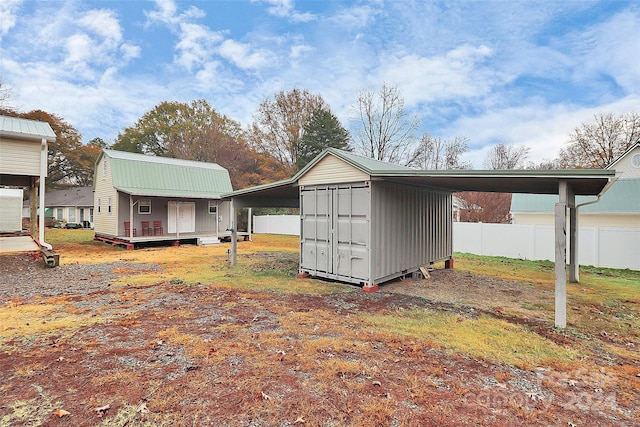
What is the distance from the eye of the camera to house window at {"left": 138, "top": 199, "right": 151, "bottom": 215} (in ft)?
55.6

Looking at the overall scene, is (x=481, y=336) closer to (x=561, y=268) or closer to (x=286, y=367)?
(x=561, y=268)

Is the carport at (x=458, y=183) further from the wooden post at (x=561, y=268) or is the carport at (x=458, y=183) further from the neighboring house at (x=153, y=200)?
the neighboring house at (x=153, y=200)

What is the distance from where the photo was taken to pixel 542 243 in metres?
12.4

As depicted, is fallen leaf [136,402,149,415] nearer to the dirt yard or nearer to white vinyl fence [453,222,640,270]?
the dirt yard

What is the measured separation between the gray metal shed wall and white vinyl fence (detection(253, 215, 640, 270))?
4.70 m

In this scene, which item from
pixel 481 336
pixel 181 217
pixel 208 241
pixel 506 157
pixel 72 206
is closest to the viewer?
pixel 481 336

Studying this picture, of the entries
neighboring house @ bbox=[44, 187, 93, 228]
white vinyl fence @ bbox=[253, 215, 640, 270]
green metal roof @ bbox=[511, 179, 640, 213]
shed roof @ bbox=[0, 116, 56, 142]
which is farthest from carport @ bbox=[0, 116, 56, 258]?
neighboring house @ bbox=[44, 187, 93, 228]

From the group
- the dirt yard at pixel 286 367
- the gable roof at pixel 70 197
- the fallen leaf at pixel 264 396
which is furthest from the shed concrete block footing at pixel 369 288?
the gable roof at pixel 70 197

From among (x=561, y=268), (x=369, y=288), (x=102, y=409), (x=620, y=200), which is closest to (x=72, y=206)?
(x=369, y=288)

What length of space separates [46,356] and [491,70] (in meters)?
18.6

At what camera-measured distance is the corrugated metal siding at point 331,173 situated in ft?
24.8

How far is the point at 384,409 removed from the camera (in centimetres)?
282

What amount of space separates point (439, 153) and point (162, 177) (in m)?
22.0

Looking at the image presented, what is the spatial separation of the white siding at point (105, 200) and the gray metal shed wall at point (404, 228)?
48.4ft
